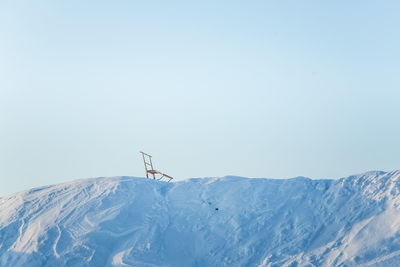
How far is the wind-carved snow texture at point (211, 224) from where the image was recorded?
843 inches

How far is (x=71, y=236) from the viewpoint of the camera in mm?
22719

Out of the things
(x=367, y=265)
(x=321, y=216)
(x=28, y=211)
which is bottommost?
(x=367, y=265)

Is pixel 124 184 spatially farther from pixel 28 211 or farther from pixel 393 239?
pixel 393 239

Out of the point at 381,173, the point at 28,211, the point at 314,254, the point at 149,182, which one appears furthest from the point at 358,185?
the point at 28,211

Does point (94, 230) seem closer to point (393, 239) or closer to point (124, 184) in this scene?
point (124, 184)

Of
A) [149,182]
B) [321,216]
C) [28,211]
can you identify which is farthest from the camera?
[149,182]

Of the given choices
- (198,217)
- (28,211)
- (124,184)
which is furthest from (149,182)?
(28,211)

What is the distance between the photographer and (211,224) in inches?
925

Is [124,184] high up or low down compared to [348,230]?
up

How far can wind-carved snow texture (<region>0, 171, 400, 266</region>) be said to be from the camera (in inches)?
843

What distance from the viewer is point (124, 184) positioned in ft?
85.0

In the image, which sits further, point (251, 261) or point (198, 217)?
point (198, 217)

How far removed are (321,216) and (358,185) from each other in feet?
8.59

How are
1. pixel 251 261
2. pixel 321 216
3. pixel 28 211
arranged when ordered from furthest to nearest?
pixel 28 211 < pixel 321 216 < pixel 251 261
